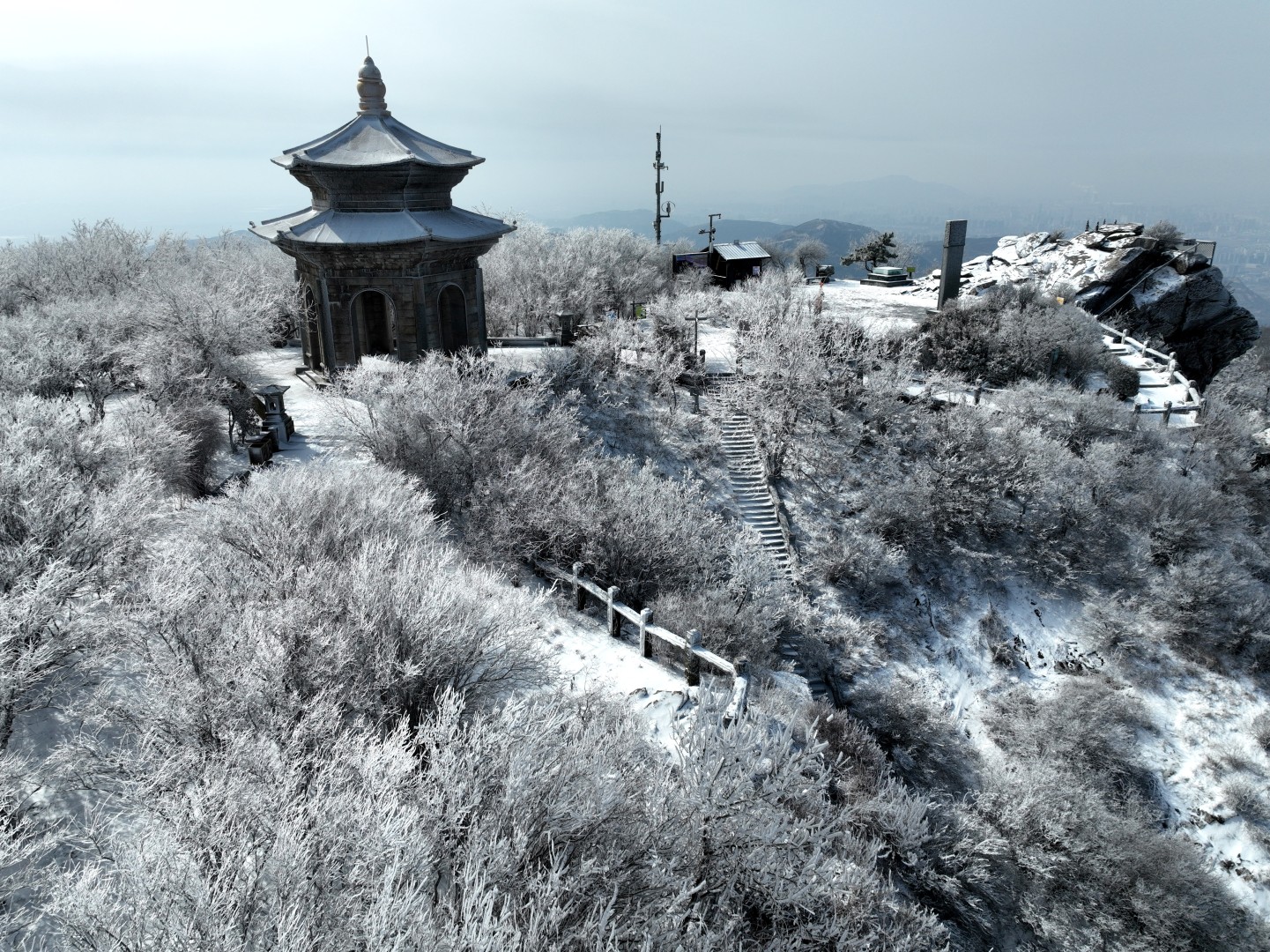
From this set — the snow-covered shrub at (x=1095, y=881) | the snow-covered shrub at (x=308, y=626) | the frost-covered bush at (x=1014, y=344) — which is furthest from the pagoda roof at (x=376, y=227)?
the snow-covered shrub at (x=1095, y=881)

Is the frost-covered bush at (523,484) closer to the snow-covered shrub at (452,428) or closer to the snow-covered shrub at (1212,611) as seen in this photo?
the snow-covered shrub at (452,428)

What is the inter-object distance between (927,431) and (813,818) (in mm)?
17367

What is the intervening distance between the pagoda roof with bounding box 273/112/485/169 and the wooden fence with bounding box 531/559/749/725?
13573mm

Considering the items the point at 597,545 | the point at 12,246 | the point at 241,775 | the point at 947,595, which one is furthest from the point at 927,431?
the point at 12,246

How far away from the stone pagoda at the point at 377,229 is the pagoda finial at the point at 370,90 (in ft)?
0.09

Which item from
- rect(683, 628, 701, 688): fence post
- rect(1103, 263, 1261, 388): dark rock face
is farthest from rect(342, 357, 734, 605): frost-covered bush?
rect(1103, 263, 1261, 388): dark rock face

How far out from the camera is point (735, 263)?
43219 millimetres

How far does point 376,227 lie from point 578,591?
43.9 feet

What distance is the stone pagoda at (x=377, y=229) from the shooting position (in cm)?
2114

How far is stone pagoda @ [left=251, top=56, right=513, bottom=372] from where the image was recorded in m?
21.1

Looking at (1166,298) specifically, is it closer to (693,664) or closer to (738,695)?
(693,664)

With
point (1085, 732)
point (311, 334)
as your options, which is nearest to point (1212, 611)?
point (1085, 732)

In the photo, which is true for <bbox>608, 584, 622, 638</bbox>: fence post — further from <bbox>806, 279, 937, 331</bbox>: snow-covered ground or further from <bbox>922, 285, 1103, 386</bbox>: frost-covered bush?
<bbox>806, 279, 937, 331</bbox>: snow-covered ground

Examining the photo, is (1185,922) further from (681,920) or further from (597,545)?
(597,545)
